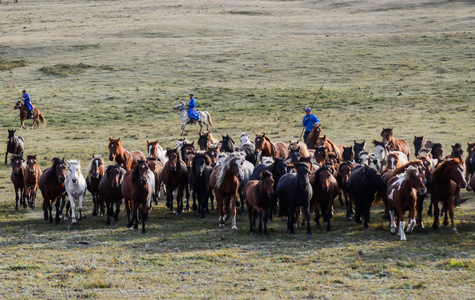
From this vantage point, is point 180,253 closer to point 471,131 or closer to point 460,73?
point 471,131

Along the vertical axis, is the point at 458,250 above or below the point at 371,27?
below

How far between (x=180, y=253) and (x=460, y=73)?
Answer: 37241 millimetres

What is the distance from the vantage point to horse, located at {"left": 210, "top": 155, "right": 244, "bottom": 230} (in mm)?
15805

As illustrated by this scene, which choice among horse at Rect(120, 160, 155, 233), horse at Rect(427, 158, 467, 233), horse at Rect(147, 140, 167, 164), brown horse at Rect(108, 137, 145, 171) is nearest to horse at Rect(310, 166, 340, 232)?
horse at Rect(427, 158, 467, 233)

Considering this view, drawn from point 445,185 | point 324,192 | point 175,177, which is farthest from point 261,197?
point 445,185

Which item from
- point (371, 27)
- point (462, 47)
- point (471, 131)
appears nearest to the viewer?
point (471, 131)

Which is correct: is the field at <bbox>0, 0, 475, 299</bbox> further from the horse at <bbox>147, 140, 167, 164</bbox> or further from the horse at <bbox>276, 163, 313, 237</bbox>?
the horse at <bbox>147, 140, 167, 164</bbox>

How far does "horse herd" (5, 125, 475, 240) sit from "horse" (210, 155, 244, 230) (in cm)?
2

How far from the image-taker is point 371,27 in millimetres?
66000

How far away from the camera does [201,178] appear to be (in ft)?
57.8

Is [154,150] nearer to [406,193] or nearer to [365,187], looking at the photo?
[365,187]

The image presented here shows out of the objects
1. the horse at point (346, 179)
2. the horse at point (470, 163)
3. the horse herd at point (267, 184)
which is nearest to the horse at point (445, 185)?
the horse herd at point (267, 184)

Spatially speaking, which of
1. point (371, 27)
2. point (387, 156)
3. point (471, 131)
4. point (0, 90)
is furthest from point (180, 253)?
point (371, 27)

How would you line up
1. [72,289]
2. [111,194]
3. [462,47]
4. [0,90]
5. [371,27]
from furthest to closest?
[371,27]
[462,47]
[0,90]
[111,194]
[72,289]
